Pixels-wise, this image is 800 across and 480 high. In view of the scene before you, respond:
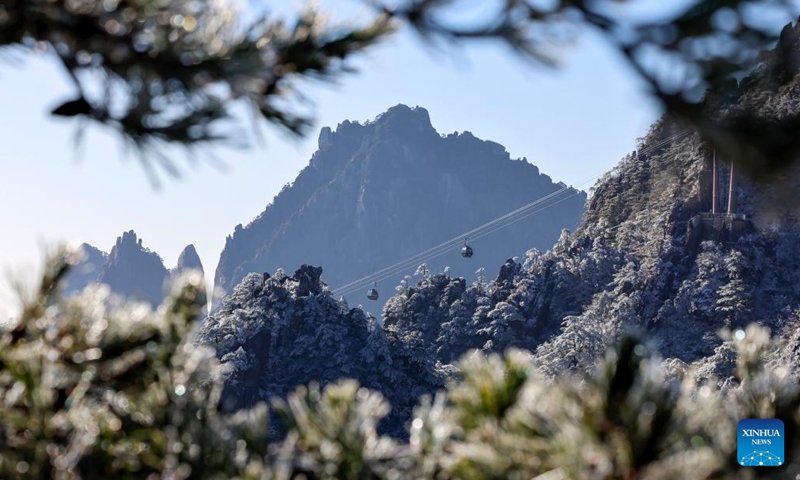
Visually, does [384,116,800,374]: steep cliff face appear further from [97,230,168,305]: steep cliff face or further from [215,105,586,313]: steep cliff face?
[97,230,168,305]: steep cliff face

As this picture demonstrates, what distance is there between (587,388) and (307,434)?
0.56 meters

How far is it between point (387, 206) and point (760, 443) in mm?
151466

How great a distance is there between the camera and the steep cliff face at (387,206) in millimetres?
150375

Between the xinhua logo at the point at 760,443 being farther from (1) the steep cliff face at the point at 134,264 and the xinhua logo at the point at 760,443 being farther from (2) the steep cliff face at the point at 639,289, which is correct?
(1) the steep cliff face at the point at 134,264

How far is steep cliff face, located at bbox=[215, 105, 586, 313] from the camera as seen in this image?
150375 millimetres

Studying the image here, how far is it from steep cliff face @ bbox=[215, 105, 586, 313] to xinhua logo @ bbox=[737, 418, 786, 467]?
463 ft

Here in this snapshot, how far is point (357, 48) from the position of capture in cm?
204

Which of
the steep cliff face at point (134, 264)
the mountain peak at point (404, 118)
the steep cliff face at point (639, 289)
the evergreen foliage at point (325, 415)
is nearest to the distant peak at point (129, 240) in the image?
the steep cliff face at point (134, 264)

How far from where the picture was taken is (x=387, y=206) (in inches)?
6014

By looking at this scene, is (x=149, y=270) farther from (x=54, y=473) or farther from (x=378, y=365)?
(x=54, y=473)

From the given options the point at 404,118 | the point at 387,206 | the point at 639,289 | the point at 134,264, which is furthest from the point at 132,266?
the point at 639,289

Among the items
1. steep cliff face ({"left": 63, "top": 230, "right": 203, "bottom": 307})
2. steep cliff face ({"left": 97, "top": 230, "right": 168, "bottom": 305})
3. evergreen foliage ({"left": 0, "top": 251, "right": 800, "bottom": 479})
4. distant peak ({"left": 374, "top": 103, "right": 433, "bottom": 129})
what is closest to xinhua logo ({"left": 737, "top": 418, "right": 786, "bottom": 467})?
evergreen foliage ({"left": 0, "top": 251, "right": 800, "bottom": 479})

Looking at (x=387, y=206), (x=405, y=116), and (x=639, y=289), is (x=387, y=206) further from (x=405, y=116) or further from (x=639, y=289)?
(x=639, y=289)

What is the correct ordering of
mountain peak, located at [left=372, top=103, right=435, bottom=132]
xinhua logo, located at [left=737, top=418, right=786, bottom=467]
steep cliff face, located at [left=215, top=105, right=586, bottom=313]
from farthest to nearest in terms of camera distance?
mountain peak, located at [left=372, top=103, right=435, bottom=132] → steep cliff face, located at [left=215, top=105, right=586, bottom=313] → xinhua logo, located at [left=737, top=418, right=786, bottom=467]
